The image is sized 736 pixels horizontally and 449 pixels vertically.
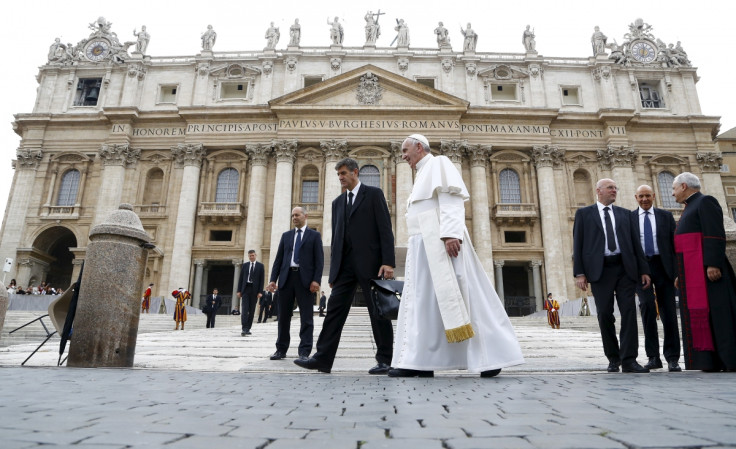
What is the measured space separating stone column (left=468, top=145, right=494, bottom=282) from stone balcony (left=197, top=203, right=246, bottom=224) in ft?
43.4

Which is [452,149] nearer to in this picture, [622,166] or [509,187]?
[509,187]

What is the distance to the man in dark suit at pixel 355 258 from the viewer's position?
4.77 m

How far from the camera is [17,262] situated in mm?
26281

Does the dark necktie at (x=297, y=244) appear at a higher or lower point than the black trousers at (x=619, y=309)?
higher

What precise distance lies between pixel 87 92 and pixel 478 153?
24.9 metres

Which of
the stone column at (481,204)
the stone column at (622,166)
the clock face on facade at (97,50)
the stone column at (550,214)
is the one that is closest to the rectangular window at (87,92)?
the clock face on facade at (97,50)

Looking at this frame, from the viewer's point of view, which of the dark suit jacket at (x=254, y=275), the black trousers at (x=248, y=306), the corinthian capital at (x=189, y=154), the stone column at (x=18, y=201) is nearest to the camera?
the black trousers at (x=248, y=306)

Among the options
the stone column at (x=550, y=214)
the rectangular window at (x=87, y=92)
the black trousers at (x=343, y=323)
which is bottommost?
the black trousers at (x=343, y=323)

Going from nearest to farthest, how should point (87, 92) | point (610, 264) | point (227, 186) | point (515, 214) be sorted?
point (610, 264), point (515, 214), point (227, 186), point (87, 92)

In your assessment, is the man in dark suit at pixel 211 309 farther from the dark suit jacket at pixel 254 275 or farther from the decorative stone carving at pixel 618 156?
the decorative stone carving at pixel 618 156

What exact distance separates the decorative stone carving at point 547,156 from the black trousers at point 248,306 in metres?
20.8

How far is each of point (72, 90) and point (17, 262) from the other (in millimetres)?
11326

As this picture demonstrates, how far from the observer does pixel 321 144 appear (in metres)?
27.3

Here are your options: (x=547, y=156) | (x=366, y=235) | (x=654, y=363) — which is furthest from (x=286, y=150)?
(x=654, y=363)
